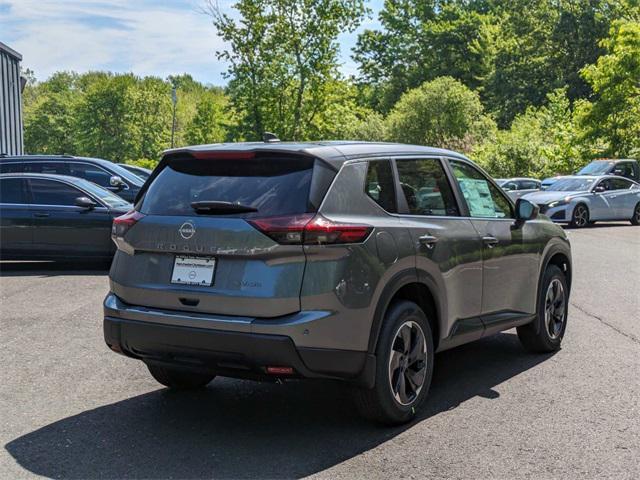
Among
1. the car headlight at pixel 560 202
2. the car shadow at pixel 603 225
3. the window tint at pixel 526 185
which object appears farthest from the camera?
the window tint at pixel 526 185

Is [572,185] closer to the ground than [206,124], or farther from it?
farther from it

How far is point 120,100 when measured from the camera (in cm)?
10838

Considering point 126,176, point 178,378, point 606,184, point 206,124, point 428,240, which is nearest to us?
point 428,240

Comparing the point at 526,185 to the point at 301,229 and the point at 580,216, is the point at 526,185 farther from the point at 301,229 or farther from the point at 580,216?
the point at 301,229

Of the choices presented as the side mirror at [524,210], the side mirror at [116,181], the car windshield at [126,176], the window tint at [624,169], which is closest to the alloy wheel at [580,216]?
the window tint at [624,169]

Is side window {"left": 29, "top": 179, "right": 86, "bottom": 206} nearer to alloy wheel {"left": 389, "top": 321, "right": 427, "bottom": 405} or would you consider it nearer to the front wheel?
alloy wheel {"left": 389, "top": 321, "right": 427, "bottom": 405}

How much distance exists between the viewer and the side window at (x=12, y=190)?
13953 millimetres

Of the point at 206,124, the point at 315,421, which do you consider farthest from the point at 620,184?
the point at 206,124

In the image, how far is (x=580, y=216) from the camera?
83.3 feet

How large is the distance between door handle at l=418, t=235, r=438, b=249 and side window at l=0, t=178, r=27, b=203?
9.81 meters

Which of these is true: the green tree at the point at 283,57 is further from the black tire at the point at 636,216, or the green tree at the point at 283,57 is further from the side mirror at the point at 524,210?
the side mirror at the point at 524,210

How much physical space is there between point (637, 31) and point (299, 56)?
20.7 m

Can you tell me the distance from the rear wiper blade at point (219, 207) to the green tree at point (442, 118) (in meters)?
61.6

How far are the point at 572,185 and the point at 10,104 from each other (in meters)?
27.1
